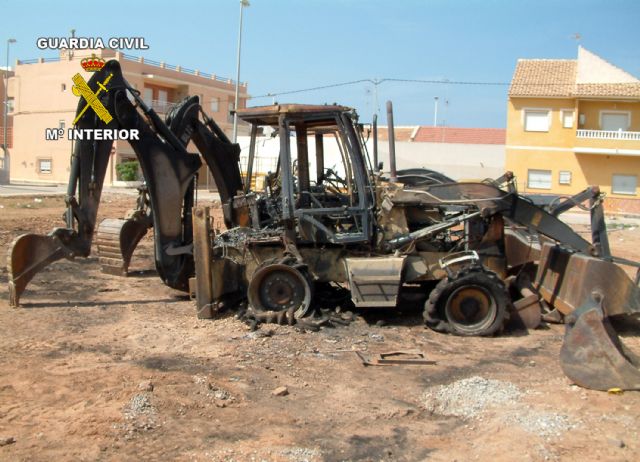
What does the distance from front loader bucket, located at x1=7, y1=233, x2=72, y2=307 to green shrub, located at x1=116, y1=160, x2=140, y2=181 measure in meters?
35.6

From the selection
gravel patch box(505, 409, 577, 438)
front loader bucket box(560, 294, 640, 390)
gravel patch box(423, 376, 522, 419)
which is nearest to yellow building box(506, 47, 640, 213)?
front loader bucket box(560, 294, 640, 390)

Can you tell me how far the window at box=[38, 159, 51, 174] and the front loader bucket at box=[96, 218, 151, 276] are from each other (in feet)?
130

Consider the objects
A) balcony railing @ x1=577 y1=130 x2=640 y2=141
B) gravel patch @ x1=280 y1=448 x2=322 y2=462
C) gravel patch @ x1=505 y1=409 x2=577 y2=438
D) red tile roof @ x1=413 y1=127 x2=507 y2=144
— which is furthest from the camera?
red tile roof @ x1=413 y1=127 x2=507 y2=144

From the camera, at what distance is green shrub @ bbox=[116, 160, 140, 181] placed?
141 ft

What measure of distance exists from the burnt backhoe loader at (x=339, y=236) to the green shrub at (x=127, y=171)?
3557 centimetres

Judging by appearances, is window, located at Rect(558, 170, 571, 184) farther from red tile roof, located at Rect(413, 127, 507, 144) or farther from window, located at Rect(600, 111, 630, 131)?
red tile roof, located at Rect(413, 127, 507, 144)

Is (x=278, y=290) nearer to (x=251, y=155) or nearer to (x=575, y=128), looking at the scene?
(x=251, y=155)

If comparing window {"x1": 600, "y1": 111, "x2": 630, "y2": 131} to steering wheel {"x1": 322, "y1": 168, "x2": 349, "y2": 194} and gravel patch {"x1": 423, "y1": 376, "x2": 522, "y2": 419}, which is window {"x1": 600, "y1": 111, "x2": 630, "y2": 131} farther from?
gravel patch {"x1": 423, "y1": 376, "x2": 522, "y2": 419}

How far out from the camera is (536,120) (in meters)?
35.8

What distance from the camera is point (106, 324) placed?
7754mm

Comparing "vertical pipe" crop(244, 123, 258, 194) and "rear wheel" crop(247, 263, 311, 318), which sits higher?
"vertical pipe" crop(244, 123, 258, 194)

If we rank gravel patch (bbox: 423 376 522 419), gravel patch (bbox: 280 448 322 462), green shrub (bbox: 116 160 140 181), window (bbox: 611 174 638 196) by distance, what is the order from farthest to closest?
green shrub (bbox: 116 160 140 181)
window (bbox: 611 174 638 196)
gravel patch (bbox: 423 376 522 419)
gravel patch (bbox: 280 448 322 462)

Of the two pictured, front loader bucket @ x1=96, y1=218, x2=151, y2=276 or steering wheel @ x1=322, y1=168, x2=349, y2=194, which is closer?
steering wheel @ x1=322, y1=168, x2=349, y2=194

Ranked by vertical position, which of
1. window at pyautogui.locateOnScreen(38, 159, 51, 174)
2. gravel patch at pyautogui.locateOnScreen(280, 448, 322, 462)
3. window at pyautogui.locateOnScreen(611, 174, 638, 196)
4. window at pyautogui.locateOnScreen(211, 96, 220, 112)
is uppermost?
window at pyautogui.locateOnScreen(211, 96, 220, 112)
